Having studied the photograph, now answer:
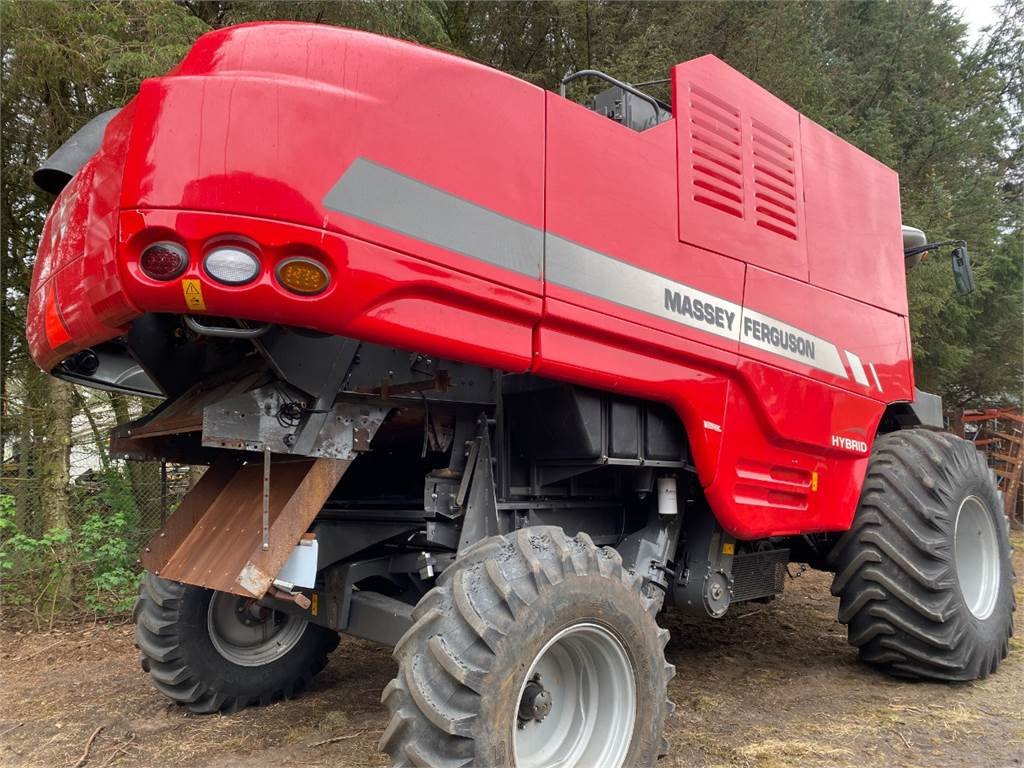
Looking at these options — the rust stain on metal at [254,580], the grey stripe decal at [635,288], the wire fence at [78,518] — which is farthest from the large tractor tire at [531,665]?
the wire fence at [78,518]

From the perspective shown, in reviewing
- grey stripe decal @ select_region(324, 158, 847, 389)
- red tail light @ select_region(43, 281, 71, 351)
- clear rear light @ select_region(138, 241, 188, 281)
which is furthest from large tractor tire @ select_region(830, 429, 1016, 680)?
red tail light @ select_region(43, 281, 71, 351)

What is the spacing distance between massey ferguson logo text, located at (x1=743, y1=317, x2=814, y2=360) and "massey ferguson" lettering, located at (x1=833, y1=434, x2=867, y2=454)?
0.48m

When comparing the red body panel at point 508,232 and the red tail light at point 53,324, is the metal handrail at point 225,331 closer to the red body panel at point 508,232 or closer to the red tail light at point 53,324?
the red body panel at point 508,232

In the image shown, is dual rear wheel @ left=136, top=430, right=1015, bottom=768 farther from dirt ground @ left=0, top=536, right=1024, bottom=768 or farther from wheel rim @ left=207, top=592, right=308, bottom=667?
dirt ground @ left=0, top=536, right=1024, bottom=768

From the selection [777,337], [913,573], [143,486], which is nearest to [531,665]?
[777,337]

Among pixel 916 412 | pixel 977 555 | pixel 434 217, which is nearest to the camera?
pixel 434 217

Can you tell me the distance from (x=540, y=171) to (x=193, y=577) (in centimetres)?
199

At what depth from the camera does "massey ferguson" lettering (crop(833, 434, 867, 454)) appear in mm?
4316

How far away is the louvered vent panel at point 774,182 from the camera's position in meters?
4.09

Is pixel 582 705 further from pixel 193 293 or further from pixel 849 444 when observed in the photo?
pixel 849 444

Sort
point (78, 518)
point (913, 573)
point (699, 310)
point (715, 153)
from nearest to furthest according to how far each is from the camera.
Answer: point (699, 310) → point (715, 153) → point (913, 573) → point (78, 518)

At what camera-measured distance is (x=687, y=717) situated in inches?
160

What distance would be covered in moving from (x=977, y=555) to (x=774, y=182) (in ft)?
9.21

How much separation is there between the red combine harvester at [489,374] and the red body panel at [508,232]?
0.04 ft
